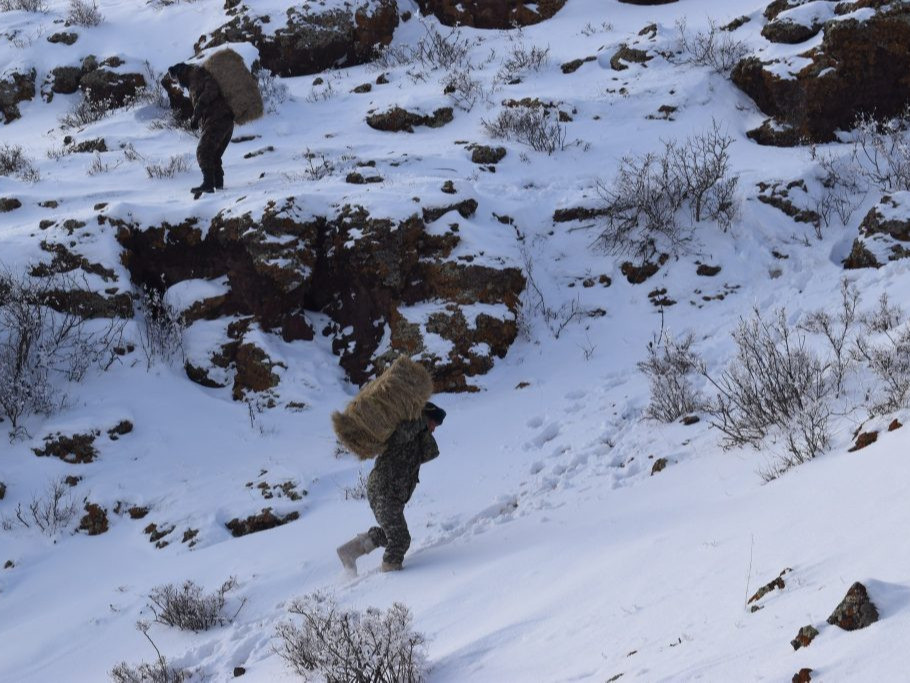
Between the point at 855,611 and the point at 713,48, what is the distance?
11.9 metres

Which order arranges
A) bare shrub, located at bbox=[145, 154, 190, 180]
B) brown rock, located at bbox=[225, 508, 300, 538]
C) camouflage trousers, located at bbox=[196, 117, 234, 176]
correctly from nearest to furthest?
brown rock, located at bbox=[225, 508, 300, 538] < camouflage trousers, located at bbox=[196, 117, 234, 176] < bare shrub, located at bbox=[145, 154, 190, 180]

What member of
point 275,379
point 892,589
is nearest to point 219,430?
point 275,379

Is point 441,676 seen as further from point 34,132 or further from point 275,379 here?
point 34,132

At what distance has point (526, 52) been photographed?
1402cm

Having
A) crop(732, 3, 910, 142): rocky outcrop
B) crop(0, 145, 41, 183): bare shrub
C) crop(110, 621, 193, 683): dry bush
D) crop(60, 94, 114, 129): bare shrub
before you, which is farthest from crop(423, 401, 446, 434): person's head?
crop(60, 94, 114, 129): bare shrub

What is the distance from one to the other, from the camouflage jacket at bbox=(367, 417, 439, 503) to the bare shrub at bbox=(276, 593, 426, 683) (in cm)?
130

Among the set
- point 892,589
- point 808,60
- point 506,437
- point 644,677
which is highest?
point 808,60

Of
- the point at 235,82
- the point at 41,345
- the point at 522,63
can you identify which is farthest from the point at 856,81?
the point at 41,345

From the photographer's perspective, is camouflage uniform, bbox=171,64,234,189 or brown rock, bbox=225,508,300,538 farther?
camouflage uniform, bbox=171,64,234,189

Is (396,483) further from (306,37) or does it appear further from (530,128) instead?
(306,37)

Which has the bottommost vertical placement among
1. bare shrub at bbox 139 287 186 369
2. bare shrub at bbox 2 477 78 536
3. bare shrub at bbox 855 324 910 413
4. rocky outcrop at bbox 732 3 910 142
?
bare shrub at bbox 2 477 78 536

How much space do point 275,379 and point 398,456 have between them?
3419 millimetres

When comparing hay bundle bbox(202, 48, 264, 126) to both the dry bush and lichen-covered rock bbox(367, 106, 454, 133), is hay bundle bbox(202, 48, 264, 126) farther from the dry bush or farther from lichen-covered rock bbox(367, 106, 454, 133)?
the dry bush

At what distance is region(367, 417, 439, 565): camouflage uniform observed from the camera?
469 cm
